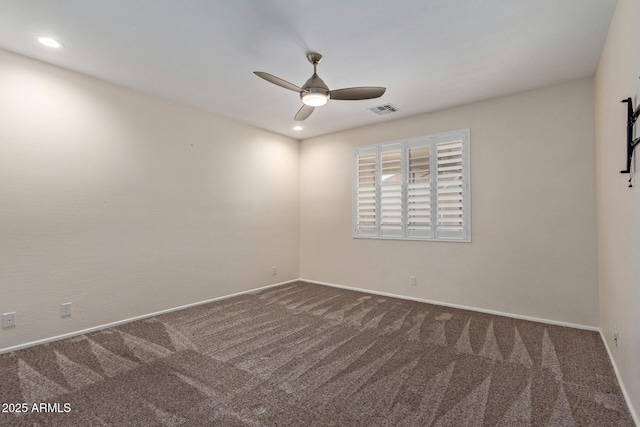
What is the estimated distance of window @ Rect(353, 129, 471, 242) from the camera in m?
4.22

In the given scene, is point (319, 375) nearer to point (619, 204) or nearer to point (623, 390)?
point (623, 390)

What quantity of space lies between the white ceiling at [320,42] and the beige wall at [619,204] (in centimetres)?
38

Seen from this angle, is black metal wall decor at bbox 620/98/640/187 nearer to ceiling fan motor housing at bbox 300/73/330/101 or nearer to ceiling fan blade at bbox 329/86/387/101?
ceiling fan blade at bbox 329/86/387/101

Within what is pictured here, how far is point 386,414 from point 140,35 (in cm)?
348

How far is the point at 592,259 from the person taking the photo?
335 centimetres

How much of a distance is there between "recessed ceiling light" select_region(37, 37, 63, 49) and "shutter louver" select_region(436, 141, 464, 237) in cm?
444

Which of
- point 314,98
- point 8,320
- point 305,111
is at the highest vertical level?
point 305,111

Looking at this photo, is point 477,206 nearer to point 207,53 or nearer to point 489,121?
point 489,121

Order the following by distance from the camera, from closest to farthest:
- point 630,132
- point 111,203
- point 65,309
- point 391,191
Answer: point 630,132 → point 65,309 → point 111,203 → point 391,191

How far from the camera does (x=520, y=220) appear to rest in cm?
376

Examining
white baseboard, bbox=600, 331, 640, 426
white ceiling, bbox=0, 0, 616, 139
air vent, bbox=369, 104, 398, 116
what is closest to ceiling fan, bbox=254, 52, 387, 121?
white ceiling, bbox=0, 0, 616, 139

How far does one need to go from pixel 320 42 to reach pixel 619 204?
2680 millimetres

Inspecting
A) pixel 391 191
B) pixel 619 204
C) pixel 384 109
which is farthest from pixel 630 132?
pixel 391 191

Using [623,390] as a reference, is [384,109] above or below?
above
